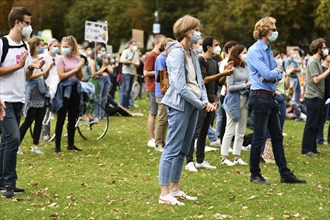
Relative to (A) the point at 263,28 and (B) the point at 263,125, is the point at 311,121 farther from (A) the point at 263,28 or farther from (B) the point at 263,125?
(A) the point at 263,28

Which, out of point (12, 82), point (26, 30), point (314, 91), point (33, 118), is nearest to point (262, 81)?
point (26, 30)

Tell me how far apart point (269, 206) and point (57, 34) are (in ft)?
286

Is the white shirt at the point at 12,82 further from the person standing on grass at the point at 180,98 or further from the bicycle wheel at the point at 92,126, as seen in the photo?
the bicycle wheel at the point at 92,126

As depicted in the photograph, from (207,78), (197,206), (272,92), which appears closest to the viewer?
(197,206)

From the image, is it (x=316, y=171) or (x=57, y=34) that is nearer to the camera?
(x=316, y=171)

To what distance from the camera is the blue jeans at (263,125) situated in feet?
33.4

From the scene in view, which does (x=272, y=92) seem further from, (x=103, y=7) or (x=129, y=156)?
(x=103, y=7)

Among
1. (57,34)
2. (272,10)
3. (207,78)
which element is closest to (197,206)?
(207,78)

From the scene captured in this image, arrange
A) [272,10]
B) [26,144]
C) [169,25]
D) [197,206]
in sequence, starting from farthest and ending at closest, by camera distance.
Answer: [169,25] → [272,10] → [26,144] → [197,206]

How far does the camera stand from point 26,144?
49.1ft

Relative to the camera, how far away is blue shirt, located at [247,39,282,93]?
32.9 ft

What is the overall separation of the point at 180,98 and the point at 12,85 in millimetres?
2132

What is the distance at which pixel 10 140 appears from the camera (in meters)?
9.05

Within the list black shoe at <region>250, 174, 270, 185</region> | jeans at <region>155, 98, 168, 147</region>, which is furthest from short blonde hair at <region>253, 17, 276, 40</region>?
jeans at <region>155, 98, 168, 147</region>
